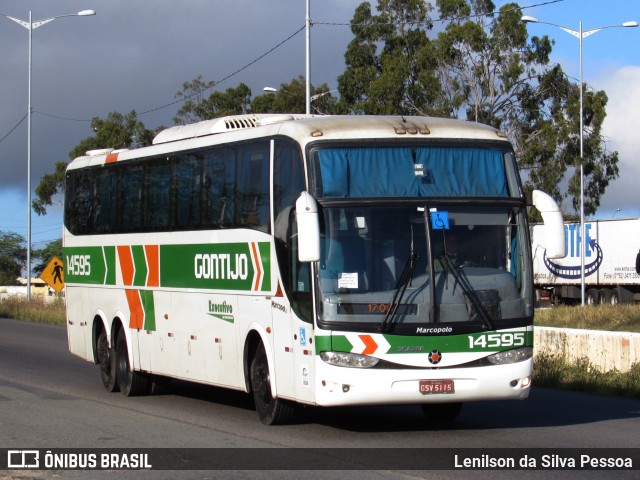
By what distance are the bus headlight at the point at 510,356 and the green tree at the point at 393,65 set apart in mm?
42969

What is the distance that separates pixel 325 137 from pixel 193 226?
3.31 metres

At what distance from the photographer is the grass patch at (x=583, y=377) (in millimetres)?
17703

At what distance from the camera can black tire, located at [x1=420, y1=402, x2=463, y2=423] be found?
13.7 metres

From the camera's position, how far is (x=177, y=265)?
15555mm

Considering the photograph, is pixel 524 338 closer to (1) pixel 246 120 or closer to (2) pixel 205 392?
(1) pixel 246 120

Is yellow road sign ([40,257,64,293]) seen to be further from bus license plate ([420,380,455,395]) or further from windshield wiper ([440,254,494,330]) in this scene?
bus license plate ([420,380,455,395])

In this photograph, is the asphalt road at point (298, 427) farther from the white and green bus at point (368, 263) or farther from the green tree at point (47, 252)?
the green tree at point (47, 252)

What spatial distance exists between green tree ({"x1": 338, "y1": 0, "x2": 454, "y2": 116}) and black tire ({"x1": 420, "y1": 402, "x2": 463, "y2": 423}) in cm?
4169

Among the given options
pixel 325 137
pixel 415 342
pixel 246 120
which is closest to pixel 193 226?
pixel 246 120

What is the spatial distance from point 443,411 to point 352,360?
7.83 ft

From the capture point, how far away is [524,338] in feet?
40.4

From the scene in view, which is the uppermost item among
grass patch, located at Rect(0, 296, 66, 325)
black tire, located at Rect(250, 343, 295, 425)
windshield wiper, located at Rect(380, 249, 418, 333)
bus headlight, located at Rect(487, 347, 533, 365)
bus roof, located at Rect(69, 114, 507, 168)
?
bus roof, located at Rect(69, 114, 507, 168)

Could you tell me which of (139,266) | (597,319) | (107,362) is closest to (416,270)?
(139,266)

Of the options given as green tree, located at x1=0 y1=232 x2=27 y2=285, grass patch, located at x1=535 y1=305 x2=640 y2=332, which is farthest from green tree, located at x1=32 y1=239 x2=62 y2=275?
grass patch, located at x1=535 y1=305 x2=640 y2=332
